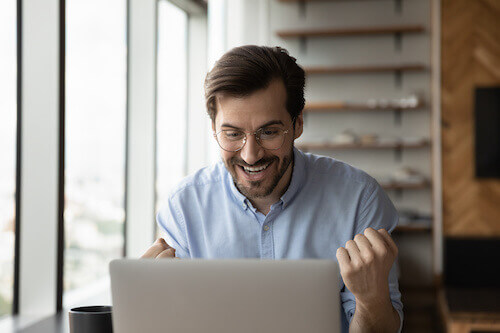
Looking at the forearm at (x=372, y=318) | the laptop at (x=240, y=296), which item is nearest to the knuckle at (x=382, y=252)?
the forearm at (x=372, y=318)

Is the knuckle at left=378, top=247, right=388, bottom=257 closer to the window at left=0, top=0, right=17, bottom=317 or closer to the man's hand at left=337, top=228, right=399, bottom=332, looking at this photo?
the man's hand at left=337, top=228, right=399, bottom=332

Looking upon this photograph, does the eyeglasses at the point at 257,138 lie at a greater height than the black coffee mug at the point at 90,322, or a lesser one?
greater

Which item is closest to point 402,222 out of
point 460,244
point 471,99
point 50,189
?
point 460,244

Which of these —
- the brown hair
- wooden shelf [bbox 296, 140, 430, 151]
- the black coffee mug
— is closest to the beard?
the brown hair

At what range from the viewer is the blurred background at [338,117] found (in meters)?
2.92

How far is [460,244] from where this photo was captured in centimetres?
455

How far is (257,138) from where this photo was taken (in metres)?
1.42

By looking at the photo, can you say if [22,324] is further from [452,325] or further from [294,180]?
[452,325]

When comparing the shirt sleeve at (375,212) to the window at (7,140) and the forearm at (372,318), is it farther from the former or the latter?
the window at (7,140)

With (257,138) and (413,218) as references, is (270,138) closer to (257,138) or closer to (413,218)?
(257,138)

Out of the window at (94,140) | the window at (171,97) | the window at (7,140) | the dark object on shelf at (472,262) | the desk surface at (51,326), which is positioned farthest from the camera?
the dark object on shelf at (472,262)

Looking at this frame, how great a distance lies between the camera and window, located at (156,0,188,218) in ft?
12.3

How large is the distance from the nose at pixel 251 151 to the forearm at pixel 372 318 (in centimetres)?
47

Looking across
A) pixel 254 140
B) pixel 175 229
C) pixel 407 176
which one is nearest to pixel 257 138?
pixel 254 140
